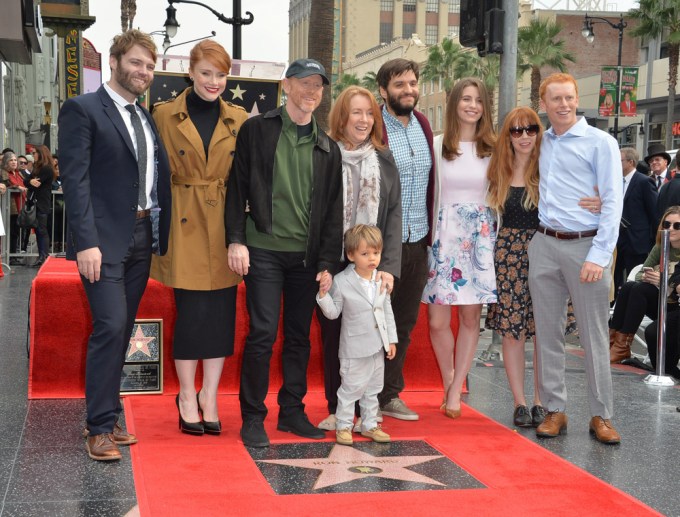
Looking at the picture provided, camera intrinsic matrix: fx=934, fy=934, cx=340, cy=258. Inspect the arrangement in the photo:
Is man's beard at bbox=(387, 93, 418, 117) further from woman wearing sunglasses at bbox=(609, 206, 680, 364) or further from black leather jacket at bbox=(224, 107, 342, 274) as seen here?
woman wearing sunglasses at bbox=(609, 206, 680, 364)

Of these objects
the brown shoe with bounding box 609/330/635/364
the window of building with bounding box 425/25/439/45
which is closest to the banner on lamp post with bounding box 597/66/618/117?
the brown shoe with bounding box 609/330/635/364

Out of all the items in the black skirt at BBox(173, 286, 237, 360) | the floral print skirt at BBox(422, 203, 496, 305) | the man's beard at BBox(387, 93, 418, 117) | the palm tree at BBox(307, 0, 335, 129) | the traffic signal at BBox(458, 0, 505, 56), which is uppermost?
the palm tree at BBox(307, 0, 335, 129)

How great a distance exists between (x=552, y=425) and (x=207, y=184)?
2.50 metres

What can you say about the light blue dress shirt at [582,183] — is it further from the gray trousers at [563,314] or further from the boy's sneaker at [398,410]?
the boy's sneaker at [398,410]

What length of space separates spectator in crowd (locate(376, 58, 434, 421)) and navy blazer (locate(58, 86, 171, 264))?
164 centimetres

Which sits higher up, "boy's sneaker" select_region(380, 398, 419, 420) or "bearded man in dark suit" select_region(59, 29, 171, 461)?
"bearded man in dark suit" select_region(59, 29, 171, 461)

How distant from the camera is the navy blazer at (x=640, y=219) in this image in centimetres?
1168

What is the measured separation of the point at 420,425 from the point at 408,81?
83.2 inches

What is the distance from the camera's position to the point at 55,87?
1937 inches

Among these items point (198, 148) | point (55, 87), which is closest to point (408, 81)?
point (198, 148)

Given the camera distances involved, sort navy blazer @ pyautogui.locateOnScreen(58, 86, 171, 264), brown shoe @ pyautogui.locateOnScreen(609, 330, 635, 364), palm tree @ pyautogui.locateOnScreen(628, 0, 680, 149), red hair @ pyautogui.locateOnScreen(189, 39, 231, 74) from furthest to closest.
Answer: palm tree @ pyautogui.locateOnScreen(628, 0, 680, 149) → brown shoe @ pyautogui.locateOnScreen(609, 330, 635, 364) → red hair @ pyautogui.locateOnScreen(189, 39, 231, 74) → navy blazer @ pyautogui.locateOnScreen(58, 86, 171, 264)

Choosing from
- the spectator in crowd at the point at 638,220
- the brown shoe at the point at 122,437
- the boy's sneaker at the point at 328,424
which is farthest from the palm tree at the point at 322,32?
the brown shoe at the point at 122,437

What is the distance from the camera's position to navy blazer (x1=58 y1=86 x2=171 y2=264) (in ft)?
15.2

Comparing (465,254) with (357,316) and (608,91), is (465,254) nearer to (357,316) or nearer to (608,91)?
(357,316)
